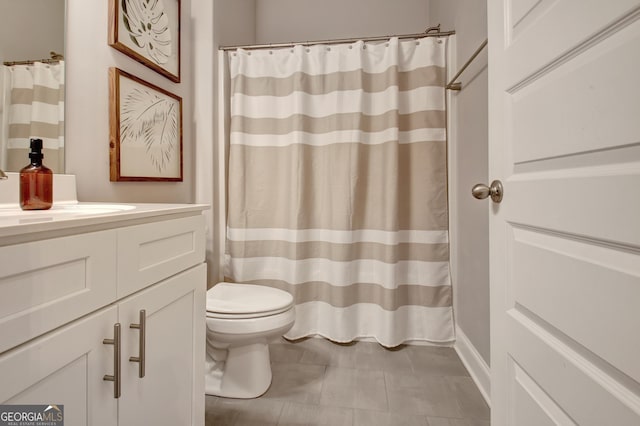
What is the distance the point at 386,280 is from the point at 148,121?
152 cm

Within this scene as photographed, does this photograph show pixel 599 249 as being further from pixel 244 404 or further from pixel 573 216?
pixel 244 404

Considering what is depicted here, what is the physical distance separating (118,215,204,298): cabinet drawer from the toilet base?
25.2 inches

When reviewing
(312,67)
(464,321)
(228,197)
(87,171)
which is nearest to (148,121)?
(87,171)

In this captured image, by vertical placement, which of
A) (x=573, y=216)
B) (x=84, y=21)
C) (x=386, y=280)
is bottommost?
(x=386, y=280)

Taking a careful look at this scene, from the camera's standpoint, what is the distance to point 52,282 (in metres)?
0.52

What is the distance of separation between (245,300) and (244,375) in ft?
1.09

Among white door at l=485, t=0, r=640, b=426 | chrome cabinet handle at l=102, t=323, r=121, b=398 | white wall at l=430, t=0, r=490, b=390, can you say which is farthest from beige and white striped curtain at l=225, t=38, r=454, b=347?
chrome cabinet handle at l=102, t=323, r=121, b=398

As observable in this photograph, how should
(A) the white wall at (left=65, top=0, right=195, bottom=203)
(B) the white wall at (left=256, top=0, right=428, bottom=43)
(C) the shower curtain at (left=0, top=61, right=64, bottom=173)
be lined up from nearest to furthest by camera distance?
1. (C) the shower curtain at (left=0, top=61, right=64, bottom=173)
2. (A) the white wall at (left=65, top=0, right=195, bottom=203)
3. (B) the white wall at (left=256, top=0, right=428, bottom=43)

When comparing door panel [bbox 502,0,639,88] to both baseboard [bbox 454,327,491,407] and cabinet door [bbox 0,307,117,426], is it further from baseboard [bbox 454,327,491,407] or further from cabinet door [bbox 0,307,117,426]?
baseboard [bbox 454,327,491,407]

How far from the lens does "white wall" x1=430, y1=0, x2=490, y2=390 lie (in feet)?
4.65

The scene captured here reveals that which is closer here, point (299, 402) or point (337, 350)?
point (299, 402)

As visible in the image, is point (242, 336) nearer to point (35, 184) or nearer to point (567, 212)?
point (35, 184)

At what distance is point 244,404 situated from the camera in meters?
1.36

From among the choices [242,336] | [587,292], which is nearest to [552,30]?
[587,292]
